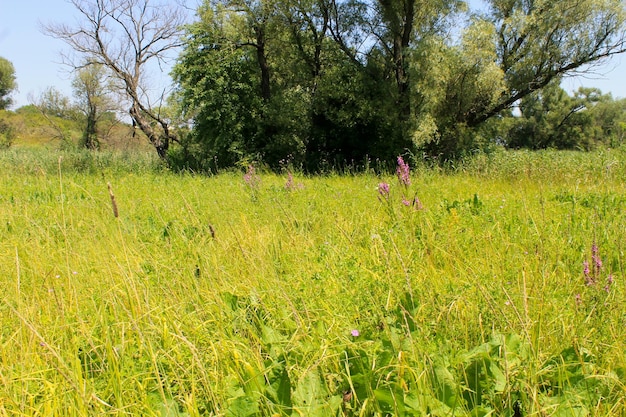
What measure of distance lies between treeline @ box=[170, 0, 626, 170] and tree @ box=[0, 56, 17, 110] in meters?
44.6

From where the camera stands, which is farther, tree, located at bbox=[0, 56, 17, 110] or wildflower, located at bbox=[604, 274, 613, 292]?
tree, located at bbox=[0, 56, 17, 110]

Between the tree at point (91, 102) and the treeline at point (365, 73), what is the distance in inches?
582

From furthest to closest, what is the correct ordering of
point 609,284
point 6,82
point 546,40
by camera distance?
point 6,82 → point 546,40 → point 609,284

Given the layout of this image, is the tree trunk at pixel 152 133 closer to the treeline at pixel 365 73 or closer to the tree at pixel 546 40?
the treeline at pixel 365 73

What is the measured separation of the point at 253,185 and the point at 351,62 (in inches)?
344

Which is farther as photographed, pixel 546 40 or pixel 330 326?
pixel 546 40

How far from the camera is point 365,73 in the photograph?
1291cm

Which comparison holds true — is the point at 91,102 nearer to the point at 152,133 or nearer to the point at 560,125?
the point at 152,133

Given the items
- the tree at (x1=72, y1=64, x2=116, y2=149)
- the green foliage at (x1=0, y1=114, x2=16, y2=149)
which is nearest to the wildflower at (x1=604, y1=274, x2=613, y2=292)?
the tree at (x1=72, y1=64, x2=116, y2=149)

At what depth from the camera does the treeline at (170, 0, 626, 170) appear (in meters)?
11.3

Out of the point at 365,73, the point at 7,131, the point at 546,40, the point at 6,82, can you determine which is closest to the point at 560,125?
the point at 546,40

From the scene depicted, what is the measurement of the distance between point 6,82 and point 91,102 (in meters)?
28.4

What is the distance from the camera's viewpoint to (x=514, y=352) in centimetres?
153

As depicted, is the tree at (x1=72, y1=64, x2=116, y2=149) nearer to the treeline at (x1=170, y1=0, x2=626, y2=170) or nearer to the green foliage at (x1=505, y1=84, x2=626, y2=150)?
the treeline at (x1=170, y1=0, x2=626, y2=170)
